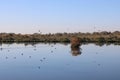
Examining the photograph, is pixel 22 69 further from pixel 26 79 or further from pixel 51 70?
pixel 26 79

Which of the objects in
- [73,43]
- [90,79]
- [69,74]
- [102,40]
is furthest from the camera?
[102,40]

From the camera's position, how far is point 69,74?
1942 cm

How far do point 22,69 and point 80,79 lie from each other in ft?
18.7

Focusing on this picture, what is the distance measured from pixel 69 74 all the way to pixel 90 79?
225 cm

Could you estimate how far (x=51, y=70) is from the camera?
21344 mm

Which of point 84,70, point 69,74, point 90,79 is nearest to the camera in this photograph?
point 90,79

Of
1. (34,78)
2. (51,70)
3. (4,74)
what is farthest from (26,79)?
(51,70)

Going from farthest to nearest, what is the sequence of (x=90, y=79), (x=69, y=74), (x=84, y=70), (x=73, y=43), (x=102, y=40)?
(x=102, y=40), (x=73, y=43), (x=84, y=70), (x=69, y=74), (x=90, y=79)

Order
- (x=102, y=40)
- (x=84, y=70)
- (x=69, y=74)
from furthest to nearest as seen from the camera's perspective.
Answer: (x=102, y=40), (x=84, y=70), (x=69, y=74)

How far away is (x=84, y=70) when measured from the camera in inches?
833

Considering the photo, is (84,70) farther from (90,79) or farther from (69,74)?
(90,79)

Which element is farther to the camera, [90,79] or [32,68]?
[32,68]

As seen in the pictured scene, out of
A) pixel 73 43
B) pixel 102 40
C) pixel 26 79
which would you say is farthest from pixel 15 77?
pixel 102 40

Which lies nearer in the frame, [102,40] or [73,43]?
[73,43]
